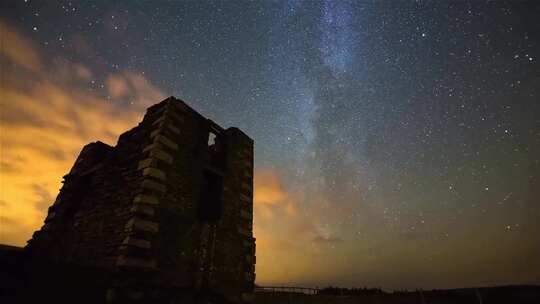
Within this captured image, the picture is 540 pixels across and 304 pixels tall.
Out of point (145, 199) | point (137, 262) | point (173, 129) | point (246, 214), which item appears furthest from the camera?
point (246, 214)

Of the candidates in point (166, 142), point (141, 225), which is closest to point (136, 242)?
point (141, 225)

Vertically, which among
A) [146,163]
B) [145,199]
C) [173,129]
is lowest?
[145,199]

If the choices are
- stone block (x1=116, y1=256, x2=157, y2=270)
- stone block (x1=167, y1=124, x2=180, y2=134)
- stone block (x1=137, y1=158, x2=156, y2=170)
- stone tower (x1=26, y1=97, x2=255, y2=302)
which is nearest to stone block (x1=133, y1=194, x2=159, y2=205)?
stone tower (x1=26, y1=97, x2=255, y2=302)

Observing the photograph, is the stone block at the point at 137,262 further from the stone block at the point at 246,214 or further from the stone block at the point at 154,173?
the stone block at the point at 246,214

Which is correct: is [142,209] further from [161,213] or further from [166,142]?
[166,142]

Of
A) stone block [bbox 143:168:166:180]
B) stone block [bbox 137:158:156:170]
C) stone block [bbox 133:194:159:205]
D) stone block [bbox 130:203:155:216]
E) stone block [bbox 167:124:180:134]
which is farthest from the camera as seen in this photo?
stone block [bbox 167:124:180:134]

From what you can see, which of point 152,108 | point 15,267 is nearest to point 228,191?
point 152,108

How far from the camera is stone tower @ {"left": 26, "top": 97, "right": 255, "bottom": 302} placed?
7.18m

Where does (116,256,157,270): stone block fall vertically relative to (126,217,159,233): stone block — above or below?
below

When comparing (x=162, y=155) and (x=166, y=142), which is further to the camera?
(x=166, y=142)

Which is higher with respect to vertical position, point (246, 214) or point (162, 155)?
point (162, 155)

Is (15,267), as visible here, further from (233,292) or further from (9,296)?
(233,292)

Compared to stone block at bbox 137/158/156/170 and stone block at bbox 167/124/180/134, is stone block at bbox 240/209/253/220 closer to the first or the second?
stone block at bbox 167/124/180/134

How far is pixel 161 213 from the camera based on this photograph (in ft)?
25.6
